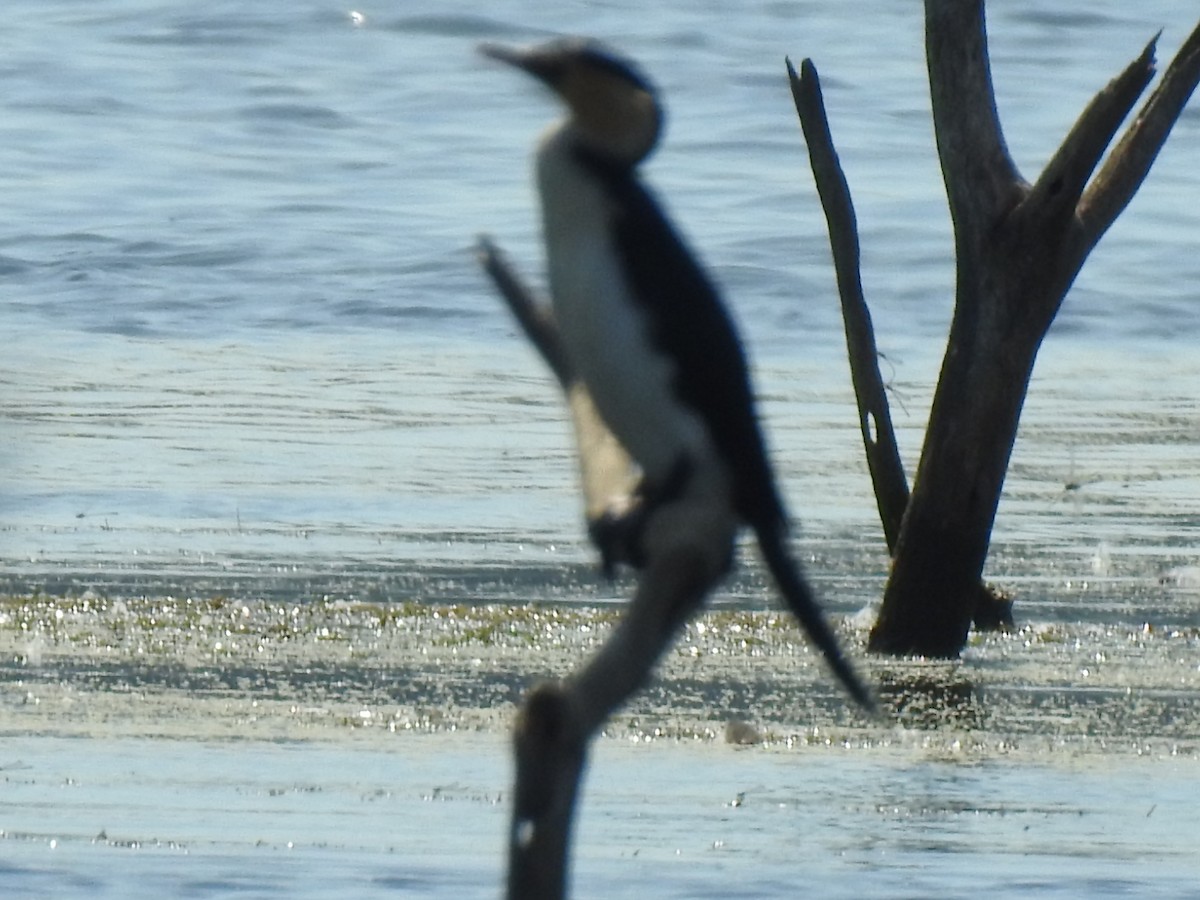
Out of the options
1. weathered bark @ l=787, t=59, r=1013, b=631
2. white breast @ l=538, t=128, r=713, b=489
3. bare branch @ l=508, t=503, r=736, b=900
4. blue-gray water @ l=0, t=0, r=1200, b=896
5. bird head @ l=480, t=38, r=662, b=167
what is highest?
bird head @ l=480, t=38, r=662, b=167

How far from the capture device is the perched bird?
295cm

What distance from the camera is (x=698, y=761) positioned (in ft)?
24.0

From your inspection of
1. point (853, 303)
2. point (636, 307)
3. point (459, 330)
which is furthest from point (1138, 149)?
point (459, 330)

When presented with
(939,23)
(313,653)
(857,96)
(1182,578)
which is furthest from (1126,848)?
(857,96)

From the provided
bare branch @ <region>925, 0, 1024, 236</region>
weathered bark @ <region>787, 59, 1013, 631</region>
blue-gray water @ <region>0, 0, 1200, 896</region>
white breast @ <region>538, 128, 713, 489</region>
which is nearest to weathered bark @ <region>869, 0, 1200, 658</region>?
bare branch @ <region>925, 0, 1024, 236</region>

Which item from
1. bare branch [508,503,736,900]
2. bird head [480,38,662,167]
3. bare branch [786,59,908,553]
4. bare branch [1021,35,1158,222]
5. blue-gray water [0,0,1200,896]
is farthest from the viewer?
blue-gray water [0,0,1200,896]

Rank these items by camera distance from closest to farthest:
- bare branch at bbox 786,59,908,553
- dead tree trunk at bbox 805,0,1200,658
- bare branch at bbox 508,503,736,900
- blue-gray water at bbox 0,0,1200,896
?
bare branch at bbox 508,503,736,900, dead tree trunk at bbox 805,0,1200,658, bare branch at bbox 786,59,908,553, blue-gray water at bbox 0,0,1200,896

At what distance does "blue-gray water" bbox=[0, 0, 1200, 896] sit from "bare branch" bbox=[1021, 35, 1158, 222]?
1.63 m

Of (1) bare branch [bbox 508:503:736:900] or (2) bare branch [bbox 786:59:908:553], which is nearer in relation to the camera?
(1) bare branch [bbox 508:503:736:900]

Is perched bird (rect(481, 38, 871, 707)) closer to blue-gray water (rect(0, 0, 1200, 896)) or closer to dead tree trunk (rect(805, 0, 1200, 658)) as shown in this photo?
blue-gray water (rect(0, 0, 1200, 896))

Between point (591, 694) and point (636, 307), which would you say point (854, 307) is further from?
point (636, 307)

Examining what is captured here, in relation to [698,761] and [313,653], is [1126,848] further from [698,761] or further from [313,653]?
[313,653]

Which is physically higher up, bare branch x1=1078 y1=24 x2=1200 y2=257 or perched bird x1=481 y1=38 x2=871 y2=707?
perched bird x1=481 y1=38 x2=871 y2=707

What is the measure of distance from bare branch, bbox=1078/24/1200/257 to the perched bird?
4.91 metres
